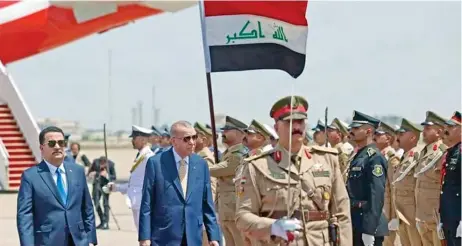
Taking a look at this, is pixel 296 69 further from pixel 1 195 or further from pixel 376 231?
pixel 1 195

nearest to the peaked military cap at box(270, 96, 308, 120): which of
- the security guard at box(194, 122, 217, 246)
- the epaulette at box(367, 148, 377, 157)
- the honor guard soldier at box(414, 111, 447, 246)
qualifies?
the epaulette at box(367, 148, 377, 157)

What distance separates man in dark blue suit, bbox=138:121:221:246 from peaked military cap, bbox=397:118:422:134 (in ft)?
15.0

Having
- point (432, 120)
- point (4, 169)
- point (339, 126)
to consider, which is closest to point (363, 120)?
point (432, 120)

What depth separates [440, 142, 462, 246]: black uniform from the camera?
26.7 feet

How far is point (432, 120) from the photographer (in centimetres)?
1038

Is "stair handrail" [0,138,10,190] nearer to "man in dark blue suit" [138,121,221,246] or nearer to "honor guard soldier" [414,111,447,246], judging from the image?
"honor guard soldier" [414,111,447,246]

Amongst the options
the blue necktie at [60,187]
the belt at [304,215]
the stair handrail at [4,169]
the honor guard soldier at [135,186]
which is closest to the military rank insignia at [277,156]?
the belt at [304,215]

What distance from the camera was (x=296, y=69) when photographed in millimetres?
7406

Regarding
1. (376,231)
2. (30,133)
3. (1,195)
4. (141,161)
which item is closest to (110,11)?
(30,133)

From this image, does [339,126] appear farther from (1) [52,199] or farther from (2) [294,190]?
(2) [294,190]

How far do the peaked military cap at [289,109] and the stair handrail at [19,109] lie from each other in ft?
64.9

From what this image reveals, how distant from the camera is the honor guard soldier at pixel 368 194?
8.74 m

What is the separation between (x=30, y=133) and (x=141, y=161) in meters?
15.1

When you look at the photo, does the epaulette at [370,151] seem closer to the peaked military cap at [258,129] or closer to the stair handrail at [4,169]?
the peaked military cap at [258,129]
